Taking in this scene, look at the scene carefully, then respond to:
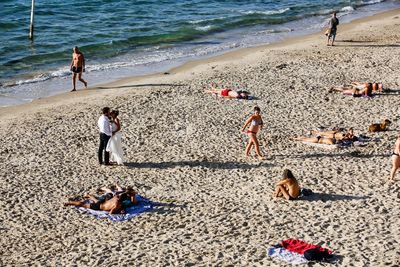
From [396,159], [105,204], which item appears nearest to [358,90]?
[396,159]

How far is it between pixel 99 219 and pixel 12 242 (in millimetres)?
1784

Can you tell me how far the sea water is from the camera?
1068 inches

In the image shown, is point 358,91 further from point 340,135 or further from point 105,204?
point 105,204

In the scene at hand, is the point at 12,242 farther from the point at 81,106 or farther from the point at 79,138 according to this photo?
the point at 81,106

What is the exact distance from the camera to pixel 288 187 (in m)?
14.5

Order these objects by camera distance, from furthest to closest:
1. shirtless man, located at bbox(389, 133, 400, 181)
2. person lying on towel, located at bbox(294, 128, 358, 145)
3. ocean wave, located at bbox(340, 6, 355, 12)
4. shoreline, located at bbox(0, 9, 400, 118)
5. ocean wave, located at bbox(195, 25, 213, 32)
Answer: ocean wave, located at bbox(340, 6, 355, 12) → ocean wave, located at bbox(195, 25, 213, 32) → shoreline, located at bbox(0, 9, 400, 118) → person lying on towel, located at bbox(294, 128, 358, 145) → shirtless man, located at bbox(389, 133, 400, 181)

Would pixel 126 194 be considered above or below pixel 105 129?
below

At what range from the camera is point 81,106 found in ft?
72.4

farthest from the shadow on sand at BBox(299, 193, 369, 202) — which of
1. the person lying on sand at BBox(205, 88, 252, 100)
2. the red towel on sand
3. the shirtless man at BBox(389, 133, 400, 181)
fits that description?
the person lying on sand at BBox(205, 88, 252, 100)

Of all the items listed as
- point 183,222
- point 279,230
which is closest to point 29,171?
point 183,222

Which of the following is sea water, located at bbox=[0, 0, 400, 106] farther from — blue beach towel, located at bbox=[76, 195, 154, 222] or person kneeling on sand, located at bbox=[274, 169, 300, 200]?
person kneeling on sand, located at bbox=[274, 169, 300, 200]

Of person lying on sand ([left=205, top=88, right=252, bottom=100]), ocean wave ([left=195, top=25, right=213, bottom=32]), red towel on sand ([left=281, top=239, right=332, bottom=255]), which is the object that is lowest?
red towel on sand ([left=281, top=239, right=332, bottom=255])

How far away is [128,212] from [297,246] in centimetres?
375

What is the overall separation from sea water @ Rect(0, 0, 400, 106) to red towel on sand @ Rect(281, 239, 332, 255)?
13458 mm
